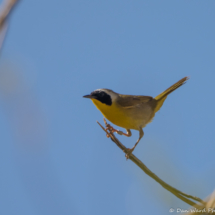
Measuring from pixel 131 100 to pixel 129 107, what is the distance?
1.01ft

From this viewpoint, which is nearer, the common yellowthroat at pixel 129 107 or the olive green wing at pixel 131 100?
the common yellowthroat at pixel 129 107

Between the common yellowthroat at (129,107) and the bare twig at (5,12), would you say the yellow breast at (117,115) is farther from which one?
the bare twig at (5,12)

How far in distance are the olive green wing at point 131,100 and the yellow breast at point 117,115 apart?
7.2 inches

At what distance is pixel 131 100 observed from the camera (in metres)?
5.71

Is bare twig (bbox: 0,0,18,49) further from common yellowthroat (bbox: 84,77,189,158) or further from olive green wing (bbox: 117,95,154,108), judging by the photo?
olive green wing (bbox: 117,95,154,108)

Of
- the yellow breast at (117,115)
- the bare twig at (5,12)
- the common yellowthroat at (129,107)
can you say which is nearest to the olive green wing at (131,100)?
the common yellowthroat at (129,107)

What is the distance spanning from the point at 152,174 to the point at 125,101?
322 centimetres

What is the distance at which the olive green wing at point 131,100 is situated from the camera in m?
5.50

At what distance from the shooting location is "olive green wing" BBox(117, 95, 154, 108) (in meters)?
5.50

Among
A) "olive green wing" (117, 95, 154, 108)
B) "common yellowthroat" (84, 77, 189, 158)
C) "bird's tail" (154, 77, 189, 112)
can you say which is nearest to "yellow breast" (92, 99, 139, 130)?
"common yellowthroat" (84, 77, 189, 158)

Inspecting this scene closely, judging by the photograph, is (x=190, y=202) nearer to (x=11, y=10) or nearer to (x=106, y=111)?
(x=11, y=10)

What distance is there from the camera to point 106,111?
17.3 ft

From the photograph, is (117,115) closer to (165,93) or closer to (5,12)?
(165,93)

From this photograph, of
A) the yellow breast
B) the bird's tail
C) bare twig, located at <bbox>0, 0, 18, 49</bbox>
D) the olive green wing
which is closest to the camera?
bare twig, located at <bbox>0, 0, 18, 49</bbox>
